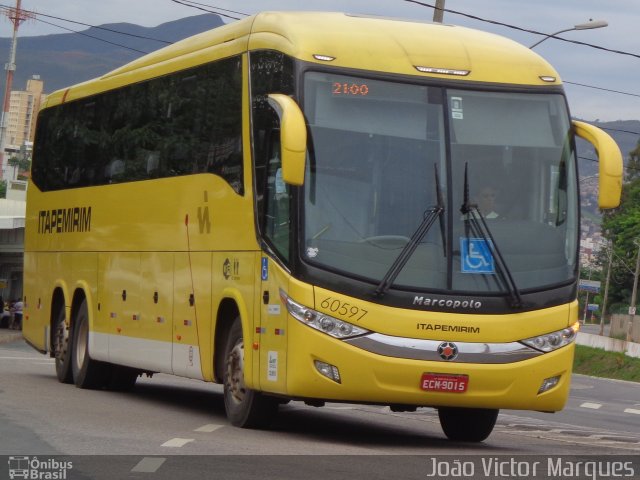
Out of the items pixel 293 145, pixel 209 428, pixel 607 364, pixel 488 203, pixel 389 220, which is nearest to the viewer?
pixel 293 145

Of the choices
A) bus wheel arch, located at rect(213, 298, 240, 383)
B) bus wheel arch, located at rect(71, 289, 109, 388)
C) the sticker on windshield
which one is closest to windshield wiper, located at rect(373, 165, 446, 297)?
the sticker on windshield

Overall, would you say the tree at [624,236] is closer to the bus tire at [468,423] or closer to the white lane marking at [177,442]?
the bus tire at [468,423]

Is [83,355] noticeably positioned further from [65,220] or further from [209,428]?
[209,428]

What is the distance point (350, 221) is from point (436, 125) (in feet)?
4.00

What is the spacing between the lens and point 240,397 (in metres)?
14.8

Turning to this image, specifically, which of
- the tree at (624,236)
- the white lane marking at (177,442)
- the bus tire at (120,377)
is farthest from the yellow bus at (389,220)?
the tree at (624,236)

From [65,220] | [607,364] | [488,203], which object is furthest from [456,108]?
[607,364]

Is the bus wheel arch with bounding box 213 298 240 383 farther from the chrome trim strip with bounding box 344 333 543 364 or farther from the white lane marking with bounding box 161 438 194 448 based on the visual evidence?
the white lane marking with bounding box 161 438 194 448

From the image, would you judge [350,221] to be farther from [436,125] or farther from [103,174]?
[103,174]

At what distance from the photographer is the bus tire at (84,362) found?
20.8 meters

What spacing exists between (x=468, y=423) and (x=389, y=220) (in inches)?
124

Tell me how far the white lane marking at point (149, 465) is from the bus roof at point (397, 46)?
4300mm

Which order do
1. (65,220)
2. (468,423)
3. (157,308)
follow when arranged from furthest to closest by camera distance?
(65,220) < (157,308) < (468,423)

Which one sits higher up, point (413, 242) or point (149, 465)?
point (413, 242)
